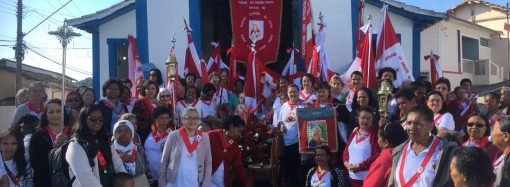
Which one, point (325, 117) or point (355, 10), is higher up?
point (355, 10)

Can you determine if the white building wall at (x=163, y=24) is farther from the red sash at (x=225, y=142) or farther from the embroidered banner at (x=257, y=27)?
the red sash at (x=225, y=142)

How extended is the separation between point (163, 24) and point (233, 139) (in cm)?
577

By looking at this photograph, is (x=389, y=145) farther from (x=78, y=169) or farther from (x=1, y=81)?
(x=1, y=81)

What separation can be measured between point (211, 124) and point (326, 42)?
4.53 meters

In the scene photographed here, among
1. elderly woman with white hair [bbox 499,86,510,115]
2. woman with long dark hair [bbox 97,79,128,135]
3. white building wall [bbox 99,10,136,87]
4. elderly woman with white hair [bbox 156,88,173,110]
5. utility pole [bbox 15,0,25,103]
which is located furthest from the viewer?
utility pole [bbox 15,0,25,103]

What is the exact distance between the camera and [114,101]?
7.39 m

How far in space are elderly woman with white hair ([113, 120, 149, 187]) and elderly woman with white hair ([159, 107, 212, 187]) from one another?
58 cm

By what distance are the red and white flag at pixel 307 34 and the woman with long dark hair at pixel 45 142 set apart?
6336 mm

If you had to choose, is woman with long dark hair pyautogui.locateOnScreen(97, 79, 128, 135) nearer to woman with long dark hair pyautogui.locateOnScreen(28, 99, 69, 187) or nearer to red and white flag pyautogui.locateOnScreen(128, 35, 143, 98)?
woman with long dark hair pyautogui.locateOnScreen(28, 99, 69, 187)

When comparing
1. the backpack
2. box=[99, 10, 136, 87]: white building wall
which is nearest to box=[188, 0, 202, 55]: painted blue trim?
box=[99, 10, 136, 87]: white building wall

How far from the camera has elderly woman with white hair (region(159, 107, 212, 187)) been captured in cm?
615

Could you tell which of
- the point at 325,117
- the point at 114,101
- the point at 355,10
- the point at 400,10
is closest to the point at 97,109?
the point at 114,101

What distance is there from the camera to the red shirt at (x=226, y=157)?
6730 millimetres

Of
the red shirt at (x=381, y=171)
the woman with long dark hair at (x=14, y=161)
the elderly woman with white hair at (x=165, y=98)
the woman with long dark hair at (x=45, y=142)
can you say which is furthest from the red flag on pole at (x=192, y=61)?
the red shirt at (x=381, y=171)
